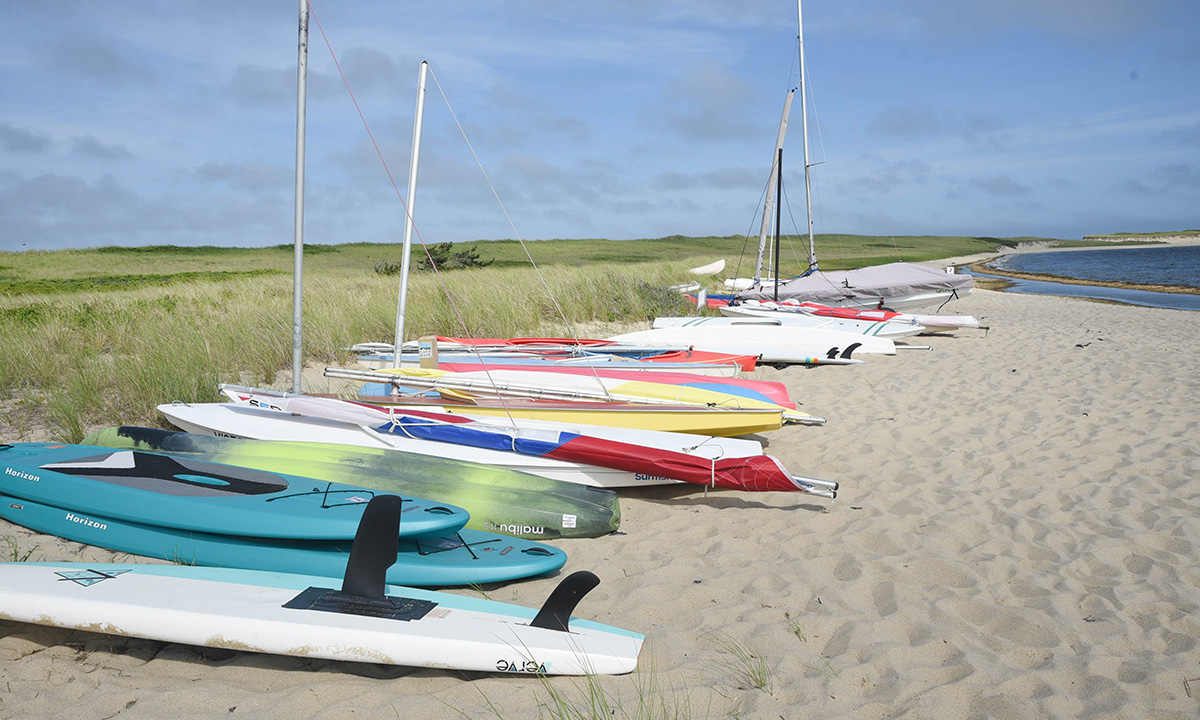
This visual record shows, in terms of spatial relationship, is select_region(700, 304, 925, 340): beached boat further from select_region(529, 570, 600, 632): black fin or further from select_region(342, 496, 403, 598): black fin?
select_region(342, 496, 403, 598): black fin

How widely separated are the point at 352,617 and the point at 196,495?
1.65 meters

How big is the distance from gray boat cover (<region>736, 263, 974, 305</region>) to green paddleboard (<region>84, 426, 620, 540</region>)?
11.2 meters

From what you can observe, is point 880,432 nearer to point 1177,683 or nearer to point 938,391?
point 938,391

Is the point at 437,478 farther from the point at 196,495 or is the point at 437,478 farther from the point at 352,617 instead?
the point at 352,617

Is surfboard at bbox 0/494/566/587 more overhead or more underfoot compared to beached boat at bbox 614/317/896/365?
Answer: more underfoot

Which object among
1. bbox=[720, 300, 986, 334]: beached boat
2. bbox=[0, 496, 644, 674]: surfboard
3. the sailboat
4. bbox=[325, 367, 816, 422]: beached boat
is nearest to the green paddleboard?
bbox=[0, 496, 644, 674]: surfboard

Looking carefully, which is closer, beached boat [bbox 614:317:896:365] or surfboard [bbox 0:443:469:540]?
surfboard [bbox 0:443:469:540]

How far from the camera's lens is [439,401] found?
241 inches

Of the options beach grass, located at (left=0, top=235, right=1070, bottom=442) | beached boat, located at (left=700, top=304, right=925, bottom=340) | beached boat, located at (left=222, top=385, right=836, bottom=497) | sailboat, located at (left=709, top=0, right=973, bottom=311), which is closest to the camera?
beached boat, located at (left=222, top=385, right=836, bottom=497)

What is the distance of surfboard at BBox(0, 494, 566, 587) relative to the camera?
338 cm

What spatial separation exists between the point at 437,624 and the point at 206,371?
17.4 feet

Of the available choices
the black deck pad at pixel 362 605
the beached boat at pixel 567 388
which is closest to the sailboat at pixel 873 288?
the beached boat at pixel 567 388

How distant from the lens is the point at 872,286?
1469cm

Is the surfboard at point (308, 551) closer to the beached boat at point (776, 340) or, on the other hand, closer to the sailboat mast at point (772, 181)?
the beached boat at point (776, 340)
